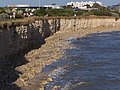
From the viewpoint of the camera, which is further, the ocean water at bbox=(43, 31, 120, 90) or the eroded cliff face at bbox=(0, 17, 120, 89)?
the eroded cliff face at bbox=(0, 17, 120, 89)

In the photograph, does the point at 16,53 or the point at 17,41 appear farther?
the point at 17,41

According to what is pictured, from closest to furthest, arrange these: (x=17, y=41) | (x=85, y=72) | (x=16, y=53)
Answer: (x=85, y=72), (x=16, y=53), (x=17, y=41)

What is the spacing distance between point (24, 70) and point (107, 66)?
912cm

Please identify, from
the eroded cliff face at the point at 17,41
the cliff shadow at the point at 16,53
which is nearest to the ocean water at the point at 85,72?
the cliff shadow at the point at 16,53

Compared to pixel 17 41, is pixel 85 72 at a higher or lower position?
lower

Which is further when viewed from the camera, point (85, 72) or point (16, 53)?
point (16, 53)

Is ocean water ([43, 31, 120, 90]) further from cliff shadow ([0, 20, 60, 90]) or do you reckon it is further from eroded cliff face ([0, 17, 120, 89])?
eroded cliff face ([0, 17, 120, 89])

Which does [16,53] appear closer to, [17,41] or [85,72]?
[17,41]

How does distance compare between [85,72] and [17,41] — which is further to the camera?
[17,41]

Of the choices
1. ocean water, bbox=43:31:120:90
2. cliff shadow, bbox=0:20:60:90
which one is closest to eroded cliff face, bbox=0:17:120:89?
cliff shadow, bbox=0:20:60:90

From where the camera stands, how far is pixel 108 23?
107 m

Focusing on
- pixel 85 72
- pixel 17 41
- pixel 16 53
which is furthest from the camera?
pixel 17 41

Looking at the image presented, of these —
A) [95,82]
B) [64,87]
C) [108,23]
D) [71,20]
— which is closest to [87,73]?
[95,82]

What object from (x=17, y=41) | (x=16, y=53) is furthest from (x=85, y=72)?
(x=17, y=41)
